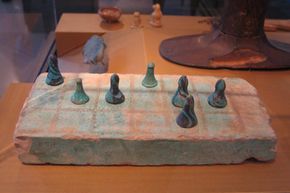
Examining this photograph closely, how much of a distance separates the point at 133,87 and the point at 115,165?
0.88 feet

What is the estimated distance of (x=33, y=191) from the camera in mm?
948

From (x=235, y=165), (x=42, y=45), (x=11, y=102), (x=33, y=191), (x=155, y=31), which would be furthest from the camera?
(x=42, y=45)

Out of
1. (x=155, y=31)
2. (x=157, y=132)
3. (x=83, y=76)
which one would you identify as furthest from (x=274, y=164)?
(x=155, y=31)

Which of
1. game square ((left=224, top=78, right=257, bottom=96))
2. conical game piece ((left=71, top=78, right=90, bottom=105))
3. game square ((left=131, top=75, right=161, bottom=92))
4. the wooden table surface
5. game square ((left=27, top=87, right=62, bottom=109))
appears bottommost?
the wooden table surface

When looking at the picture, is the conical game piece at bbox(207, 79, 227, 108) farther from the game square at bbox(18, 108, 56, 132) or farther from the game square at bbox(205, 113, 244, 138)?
the game square at bbox(18, 108, 56, 132)

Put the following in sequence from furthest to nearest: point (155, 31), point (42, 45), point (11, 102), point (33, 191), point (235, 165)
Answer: point (42, 45) < point (155, 31) < point (11, 102) < point (235, 165) < point (33, 191)

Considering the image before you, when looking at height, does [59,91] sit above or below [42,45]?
above

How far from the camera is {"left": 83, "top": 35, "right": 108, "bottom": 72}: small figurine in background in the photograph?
1.78 metres

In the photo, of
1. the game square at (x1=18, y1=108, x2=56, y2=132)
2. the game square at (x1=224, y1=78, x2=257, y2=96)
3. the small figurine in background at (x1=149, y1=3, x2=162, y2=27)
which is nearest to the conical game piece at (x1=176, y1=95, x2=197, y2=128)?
the game square at (x1=224, y1=78, x2=257, y2=96)

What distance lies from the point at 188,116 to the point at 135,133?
15cm

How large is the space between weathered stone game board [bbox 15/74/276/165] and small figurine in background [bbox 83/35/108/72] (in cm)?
67

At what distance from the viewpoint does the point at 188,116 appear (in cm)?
101

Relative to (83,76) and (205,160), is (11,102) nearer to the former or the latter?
(83,76)

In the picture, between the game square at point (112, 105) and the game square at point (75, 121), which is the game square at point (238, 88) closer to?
the game square at point (112, 105)
